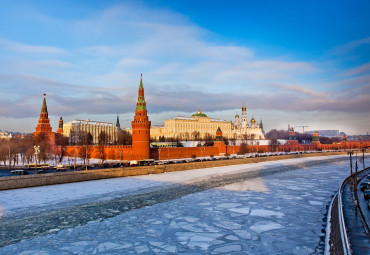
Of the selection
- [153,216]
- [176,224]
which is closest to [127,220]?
[153,216]

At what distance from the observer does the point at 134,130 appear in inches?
1510

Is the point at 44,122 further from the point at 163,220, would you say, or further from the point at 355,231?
the point at 355,231

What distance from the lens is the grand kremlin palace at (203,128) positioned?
90875 mm

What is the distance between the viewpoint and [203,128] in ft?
320

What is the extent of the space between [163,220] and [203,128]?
283 ft

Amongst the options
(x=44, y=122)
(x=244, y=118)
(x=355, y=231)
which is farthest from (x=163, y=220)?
(x=244, y=118)

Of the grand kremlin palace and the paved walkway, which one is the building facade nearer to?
the grand kremlin palace

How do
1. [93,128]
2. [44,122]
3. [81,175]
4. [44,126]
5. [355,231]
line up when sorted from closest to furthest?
[355,231] → [81,175] → [44,126] → [44,122] → [93,128]

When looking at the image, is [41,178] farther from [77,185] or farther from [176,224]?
[176,224]

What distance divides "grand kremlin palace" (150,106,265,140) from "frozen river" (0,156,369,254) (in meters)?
66.8

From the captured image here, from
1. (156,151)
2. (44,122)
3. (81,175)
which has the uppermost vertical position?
(44,122)

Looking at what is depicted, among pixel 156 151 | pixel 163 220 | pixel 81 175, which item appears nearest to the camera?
pixel 163 220

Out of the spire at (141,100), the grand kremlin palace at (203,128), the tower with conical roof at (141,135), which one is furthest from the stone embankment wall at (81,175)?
the grand kremlin palace at (203,128)

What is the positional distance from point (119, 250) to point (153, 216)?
3965 mm
